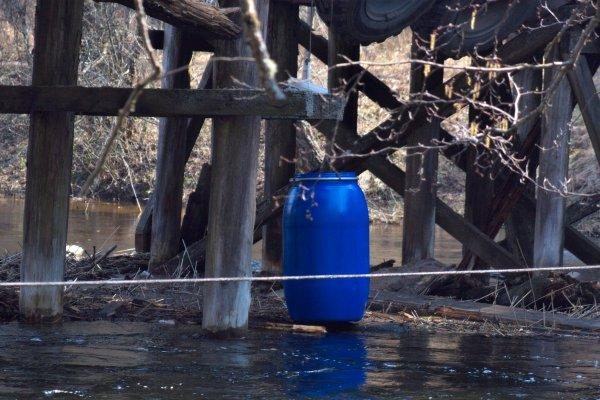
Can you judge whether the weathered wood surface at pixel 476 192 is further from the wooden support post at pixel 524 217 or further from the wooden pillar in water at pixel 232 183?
the wooden pillar in water at pixel 232 183

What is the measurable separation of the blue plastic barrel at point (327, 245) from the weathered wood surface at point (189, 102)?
108 centimetres

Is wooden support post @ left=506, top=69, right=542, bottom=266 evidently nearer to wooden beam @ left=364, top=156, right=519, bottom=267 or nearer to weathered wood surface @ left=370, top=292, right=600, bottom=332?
wooden beam @ left=364, top=156, right=519, bottom=267

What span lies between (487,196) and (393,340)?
268 cm

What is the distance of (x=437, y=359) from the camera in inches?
281

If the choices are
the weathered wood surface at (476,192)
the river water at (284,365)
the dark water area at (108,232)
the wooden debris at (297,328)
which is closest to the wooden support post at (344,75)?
the weathered wood surface at (476,192)

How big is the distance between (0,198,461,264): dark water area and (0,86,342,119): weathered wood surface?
565 centimetres

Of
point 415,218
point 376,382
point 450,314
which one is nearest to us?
point 376,382

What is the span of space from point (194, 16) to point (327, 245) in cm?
199

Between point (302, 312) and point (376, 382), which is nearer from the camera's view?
point (376, 382)

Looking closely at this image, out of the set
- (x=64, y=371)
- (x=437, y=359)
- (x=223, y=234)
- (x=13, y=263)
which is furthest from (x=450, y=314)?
(x=13, y=263)

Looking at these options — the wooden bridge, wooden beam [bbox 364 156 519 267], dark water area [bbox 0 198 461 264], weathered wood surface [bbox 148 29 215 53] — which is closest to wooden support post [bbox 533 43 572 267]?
the wooden bridge

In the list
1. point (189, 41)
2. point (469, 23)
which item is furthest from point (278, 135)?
point (469, 23)

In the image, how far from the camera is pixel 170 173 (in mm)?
9953

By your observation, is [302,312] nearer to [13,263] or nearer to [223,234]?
[223,234]
